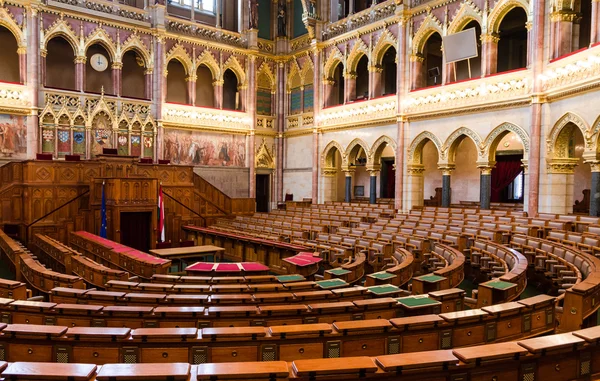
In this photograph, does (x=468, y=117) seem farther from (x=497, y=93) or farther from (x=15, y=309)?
(x=15, y=309)

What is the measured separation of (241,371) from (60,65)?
776 inches

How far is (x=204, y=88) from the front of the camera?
872 inches

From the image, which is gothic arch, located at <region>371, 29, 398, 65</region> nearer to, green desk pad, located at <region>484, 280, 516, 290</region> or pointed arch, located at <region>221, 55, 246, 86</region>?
pointed arch, located at <region>221, 55, 246, 86</region>

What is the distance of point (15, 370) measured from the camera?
272 cm

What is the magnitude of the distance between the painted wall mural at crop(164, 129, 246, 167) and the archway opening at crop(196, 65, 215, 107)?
2.13 m

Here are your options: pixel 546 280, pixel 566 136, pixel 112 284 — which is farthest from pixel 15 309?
pixel 566 136

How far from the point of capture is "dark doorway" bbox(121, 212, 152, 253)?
1342 centimetres

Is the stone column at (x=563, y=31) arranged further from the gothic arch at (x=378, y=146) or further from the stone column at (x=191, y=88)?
the stone column at (x=191, y=88)

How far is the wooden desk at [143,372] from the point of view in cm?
270

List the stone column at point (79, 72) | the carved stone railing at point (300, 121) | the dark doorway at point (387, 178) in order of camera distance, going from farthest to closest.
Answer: the dark doorway at point (387, 178) → the carved stone railing at point (300, 121) → the stone column at point (79, 72)

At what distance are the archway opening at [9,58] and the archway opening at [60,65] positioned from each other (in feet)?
3.57

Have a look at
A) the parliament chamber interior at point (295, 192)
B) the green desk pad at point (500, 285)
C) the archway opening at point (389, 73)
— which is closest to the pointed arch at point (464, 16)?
the parliament chamber interior at point (295, 192)

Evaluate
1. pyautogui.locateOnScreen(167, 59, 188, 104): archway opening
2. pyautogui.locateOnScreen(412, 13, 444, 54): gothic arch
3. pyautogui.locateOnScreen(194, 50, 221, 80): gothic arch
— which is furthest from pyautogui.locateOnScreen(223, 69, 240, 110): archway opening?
pyautogui.locateOnScreen(412, 13, 444, 54): gothic arch

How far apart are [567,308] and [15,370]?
494 cm
